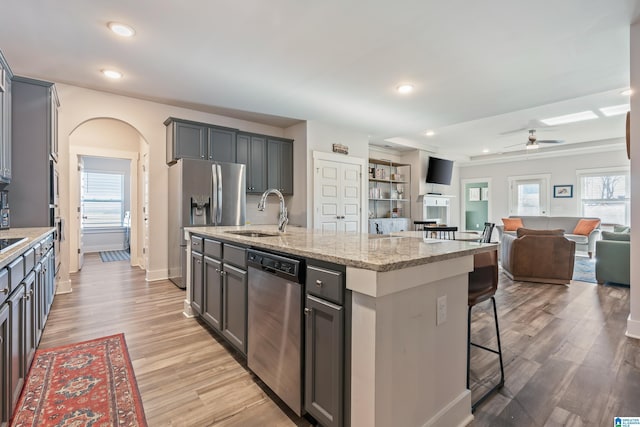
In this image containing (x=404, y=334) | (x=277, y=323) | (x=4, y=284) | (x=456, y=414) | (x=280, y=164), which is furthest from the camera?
(x=280, y=164)

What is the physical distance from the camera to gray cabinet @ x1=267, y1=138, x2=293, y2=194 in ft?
17.8

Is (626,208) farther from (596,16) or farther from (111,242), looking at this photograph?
(111,242)

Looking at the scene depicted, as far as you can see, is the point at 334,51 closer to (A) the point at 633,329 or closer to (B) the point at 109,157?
(A) the point at 633,329

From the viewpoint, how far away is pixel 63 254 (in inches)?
157

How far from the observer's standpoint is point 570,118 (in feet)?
18.4

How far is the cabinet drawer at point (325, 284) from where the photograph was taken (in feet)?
4.21

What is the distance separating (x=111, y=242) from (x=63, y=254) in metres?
4.16

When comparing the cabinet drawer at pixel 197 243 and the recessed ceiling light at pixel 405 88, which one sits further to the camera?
the recessed ceiling light at pixel 405 88

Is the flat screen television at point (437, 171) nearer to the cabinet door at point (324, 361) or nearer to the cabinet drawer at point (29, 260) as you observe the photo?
the cabinet door at point (324, 361)

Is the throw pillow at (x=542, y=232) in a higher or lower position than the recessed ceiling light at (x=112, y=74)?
lower

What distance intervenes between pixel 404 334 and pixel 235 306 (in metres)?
1.30

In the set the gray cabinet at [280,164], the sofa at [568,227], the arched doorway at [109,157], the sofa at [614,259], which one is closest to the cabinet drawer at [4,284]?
the arched doorway at [109,157]

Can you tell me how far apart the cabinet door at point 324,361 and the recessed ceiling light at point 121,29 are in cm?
277

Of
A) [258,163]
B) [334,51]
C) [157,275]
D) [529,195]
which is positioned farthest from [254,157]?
[529,195]
